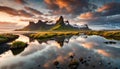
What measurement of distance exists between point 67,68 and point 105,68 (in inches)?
385

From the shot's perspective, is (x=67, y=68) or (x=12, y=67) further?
(x=12, y=67)

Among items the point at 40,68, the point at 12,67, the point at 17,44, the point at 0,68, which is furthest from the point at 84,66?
the point at 17,44

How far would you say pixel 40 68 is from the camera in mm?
43781

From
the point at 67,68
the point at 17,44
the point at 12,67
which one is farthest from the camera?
the point at 17,44

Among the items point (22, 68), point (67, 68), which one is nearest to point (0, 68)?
point (22, 68)

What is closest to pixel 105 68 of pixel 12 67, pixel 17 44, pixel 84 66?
pixel 84 66

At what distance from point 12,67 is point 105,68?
24857 mm

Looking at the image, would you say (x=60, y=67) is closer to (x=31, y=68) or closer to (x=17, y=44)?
(x=31, y=68)

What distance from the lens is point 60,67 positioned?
43.5 metres

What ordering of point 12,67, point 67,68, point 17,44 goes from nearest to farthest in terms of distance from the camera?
point 67,68 < point 12,67 < point 17,44

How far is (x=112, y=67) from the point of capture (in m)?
43.8

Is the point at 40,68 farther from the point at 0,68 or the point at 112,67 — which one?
the point at 112,67

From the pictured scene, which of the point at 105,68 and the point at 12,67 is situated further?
the point at 12,67

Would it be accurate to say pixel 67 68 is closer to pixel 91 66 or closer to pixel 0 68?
pixel 91 66
